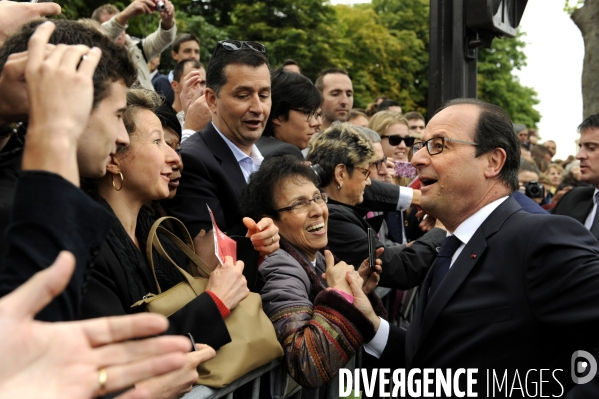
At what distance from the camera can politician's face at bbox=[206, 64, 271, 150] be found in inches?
169

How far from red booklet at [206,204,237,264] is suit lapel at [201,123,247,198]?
3.02 feet

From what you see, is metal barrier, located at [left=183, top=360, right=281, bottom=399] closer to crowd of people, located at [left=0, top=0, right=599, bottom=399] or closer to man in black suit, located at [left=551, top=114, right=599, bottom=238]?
crowd of people, located at [left=0, top=0, right=599, bottom=399]

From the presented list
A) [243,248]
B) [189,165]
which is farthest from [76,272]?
[189,165]

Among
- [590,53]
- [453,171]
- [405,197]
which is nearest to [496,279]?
[453,171]

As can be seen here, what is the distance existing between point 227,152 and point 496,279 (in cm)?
174

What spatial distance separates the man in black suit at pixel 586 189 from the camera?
6.92 meters

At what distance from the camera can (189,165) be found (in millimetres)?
3791

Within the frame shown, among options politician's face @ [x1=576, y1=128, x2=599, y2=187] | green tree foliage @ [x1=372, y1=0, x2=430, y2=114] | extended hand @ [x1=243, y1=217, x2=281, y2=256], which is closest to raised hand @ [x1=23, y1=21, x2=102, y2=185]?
extended hand @ [x1=243, y1=217, x2=281, y2=256]

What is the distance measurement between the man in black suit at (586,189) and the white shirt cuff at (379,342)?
3796 mm

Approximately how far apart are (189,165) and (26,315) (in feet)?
8.30

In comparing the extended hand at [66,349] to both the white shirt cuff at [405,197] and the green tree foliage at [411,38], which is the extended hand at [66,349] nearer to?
the white shirt cuff at [405,197]

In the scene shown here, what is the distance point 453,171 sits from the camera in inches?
142

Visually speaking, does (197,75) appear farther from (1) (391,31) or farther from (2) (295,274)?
(1) (391,31)

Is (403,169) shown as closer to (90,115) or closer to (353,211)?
(353,211)
